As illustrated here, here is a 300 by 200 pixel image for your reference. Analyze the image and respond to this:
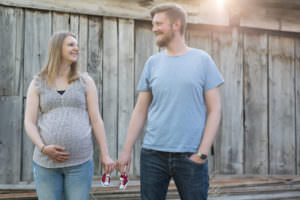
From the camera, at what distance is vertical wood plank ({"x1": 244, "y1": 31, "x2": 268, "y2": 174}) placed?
4551 millimetres

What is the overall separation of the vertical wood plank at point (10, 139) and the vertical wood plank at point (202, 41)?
7.67 feet

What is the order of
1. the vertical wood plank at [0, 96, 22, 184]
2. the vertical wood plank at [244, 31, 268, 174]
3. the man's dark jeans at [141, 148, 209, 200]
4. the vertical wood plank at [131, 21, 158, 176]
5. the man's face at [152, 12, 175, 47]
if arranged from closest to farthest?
the man's dark jeans at [141, 148, 209, 200], the man's face at [152, 12, 175, 47], the vertical wood plank at [0, 96, 22, 184], the vertical wood plank at [131, 21, 158, 176], the vertical wood plank at [244, 31, 268, 174]

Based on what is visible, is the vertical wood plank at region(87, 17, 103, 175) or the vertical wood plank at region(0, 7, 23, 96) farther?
the vertical wood plank at region(87, 17, 103, 175)

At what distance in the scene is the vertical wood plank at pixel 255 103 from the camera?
455 centimetres

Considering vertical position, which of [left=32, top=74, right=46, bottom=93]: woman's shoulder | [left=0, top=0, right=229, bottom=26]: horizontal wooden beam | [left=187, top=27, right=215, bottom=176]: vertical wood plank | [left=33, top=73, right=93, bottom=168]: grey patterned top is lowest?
[left=33, top=73, right=93, bottom=168]: grey patterned top

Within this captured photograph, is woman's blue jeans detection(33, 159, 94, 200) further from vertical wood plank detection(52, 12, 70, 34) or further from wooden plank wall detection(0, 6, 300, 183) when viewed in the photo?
vertical wood plank detection(52, 12, 70, 34)

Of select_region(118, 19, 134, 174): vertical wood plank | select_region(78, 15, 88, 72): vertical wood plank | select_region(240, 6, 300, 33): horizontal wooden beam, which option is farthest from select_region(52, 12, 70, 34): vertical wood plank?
select_region(240, 6, 300, 33): horizontal wooden beam

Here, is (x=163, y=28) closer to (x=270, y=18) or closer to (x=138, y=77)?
(x=138, y=77)

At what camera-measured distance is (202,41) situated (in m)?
4.47

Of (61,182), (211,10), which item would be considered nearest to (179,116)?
(61,182)

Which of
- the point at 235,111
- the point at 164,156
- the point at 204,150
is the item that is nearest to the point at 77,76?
the point at 164,156

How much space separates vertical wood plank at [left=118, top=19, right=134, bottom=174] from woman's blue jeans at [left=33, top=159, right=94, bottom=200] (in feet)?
5.59

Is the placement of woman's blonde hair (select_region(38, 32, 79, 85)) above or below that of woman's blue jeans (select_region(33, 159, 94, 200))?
above

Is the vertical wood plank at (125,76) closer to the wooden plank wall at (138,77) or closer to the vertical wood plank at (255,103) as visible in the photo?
the wooden plank wall at (138,77)
